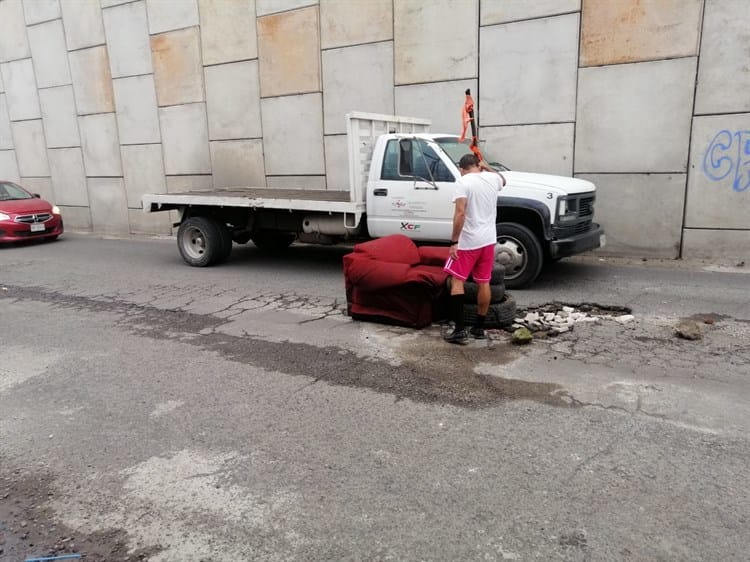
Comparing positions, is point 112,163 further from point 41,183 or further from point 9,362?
point 9,362

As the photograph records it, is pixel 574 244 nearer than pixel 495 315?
No

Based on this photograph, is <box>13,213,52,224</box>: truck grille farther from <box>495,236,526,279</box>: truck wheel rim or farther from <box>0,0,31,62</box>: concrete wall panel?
<box>495,236,526,279</box>: truck wheel rim

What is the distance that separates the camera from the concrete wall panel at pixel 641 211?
365 inches

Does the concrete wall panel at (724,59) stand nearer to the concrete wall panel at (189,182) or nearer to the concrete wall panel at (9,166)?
the concrete wall panel at (189,182)

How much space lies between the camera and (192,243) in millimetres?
10289

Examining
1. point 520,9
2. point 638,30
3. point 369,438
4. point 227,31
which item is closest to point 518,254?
point 369,438

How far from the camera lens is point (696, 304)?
6.82 meters

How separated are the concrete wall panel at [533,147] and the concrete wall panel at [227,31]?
19.5ft

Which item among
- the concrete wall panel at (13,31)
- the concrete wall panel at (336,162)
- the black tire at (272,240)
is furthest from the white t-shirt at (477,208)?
the concrete wall panel at (13,31)

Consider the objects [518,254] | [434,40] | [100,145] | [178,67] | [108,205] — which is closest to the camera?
[518,254]

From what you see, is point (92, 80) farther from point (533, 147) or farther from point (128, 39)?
point (533, 147)

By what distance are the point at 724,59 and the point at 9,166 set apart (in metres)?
19.3

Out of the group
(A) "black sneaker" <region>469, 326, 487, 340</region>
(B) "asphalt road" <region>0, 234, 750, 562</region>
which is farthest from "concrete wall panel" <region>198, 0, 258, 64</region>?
(A) "black sneaker" <region>469, 326, 487, 340</region>

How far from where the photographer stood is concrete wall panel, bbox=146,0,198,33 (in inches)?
531
